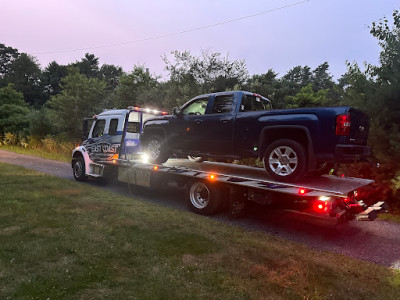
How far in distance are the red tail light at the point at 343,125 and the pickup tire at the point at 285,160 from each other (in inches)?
25.4

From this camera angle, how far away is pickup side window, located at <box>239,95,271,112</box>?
639cm

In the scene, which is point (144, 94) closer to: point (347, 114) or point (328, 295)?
point (347, 114)

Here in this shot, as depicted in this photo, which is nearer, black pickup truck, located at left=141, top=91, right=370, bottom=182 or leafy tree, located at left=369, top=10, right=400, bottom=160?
black pickup truck, located at left=141, top=91, right=370, bottom=182

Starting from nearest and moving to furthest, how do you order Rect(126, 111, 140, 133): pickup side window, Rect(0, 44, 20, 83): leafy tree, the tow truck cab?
the tow truck cab → Rect(126, 111, 140, 133): pickup side window → Rect(0, 44, 20, 83): leafy tree

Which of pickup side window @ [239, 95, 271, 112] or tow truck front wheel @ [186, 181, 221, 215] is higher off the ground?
pickup side window @ [239, 95, 271, 112]

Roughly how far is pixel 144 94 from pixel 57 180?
11.3 meters

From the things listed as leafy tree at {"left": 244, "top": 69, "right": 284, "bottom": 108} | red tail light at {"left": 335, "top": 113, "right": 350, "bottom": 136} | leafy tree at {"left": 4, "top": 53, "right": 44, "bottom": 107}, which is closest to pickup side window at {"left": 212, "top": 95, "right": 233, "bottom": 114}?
red tail light at {"left": 335, "top": 113, "right": 350, "bottom": 136}

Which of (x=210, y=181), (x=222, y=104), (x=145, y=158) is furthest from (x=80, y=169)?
(x=222, y=104)

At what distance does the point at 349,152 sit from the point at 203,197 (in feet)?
10.7

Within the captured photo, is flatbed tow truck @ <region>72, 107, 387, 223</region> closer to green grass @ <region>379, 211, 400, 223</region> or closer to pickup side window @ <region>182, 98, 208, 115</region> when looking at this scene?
pickup side window @ <region>182, 98, 208, 115</region>

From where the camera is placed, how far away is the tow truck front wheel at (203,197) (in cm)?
632

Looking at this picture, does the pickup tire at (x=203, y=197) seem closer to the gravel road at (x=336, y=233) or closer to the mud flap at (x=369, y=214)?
the gravel road at (x=336, y=233)

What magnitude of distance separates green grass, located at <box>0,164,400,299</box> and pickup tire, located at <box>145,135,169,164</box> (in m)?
1.94

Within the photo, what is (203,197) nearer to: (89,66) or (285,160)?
(285,160)
